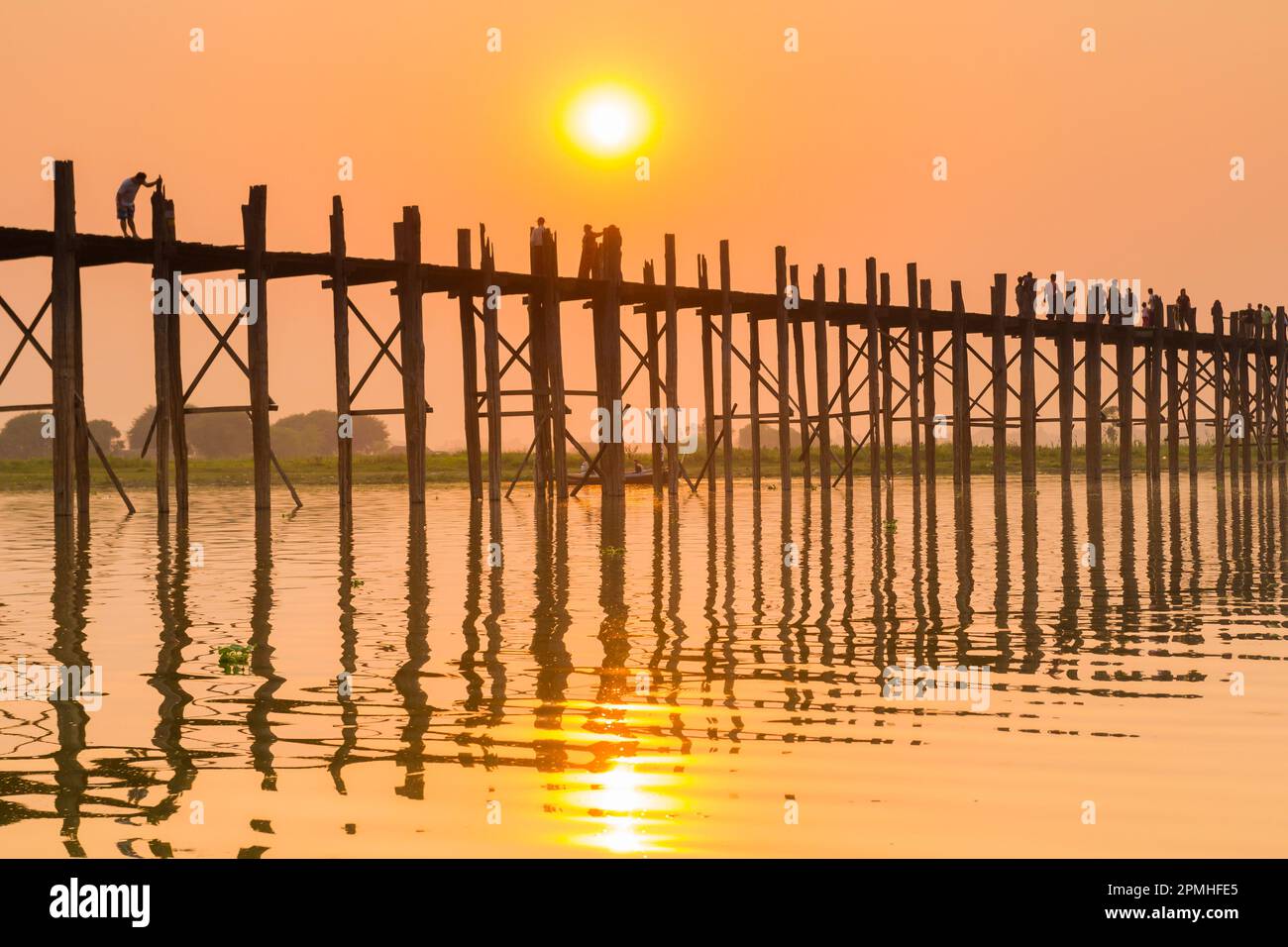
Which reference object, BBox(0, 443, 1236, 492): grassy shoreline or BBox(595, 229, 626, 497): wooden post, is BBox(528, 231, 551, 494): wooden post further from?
BBox(0, 443, 1236, 492): grassy shoreline

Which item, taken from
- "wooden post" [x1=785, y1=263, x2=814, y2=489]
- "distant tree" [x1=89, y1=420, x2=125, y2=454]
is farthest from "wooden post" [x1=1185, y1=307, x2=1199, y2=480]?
"distant tree" [x1=89, y1=420, x2=125, y2=454]

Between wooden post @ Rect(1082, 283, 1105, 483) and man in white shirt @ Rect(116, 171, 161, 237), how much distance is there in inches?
959

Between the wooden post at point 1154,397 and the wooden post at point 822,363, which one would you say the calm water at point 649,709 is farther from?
the wooden post at point 1154,397

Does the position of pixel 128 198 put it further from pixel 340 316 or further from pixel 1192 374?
pixel 1192 374

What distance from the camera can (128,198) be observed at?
24.8 m

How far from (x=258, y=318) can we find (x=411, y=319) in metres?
2.88

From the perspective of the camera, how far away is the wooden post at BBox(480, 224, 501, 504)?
93.1 feet

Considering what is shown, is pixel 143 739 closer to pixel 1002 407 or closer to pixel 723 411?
pixel 723 411

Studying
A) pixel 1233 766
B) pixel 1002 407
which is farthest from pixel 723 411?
pixel 1233 766

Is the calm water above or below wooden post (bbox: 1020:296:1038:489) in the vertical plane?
below

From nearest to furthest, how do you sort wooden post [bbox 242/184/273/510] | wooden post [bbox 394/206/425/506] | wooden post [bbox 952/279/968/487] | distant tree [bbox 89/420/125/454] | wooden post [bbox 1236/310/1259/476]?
wooden post [bbox 242/184/273/510], wooden post [bbox 394/206/425/506], wooden post [bbox 952/279/968/487], wooden post [bbox 1236/310/1259/476], distant tree [bbox 89/420/125/454]

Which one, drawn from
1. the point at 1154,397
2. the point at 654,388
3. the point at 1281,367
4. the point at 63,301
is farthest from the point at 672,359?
the point at 1281,367

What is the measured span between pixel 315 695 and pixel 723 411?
86.4 feet

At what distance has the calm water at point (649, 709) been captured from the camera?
18.7 ft
